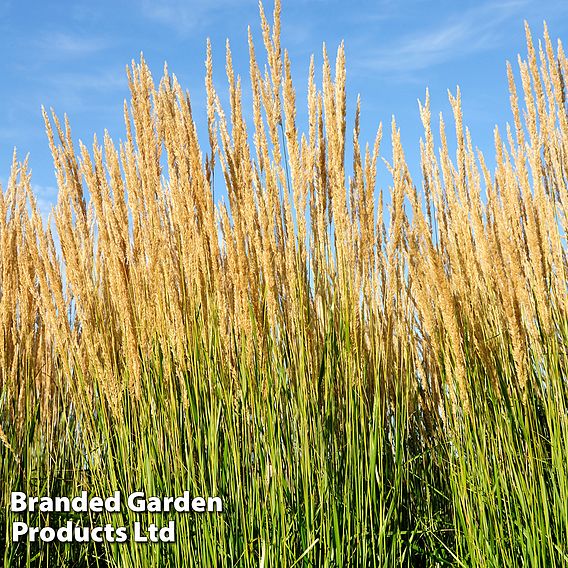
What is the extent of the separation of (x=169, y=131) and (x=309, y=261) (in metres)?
0.63

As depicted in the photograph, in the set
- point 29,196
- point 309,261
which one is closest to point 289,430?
point 309,261

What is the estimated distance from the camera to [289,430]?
6.48 feet

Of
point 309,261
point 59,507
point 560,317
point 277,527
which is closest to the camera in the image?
point 277,527

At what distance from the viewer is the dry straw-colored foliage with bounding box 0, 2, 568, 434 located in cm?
200

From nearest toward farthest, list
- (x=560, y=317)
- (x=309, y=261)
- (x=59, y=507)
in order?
1. (x=309, y=261)
2. (x=560, y=317)
3. (x=59, y=507)

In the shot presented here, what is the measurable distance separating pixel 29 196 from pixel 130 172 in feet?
2.18

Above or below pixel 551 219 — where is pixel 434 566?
below

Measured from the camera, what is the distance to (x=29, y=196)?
2732mm

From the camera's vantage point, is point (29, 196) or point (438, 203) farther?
point (29, 196)

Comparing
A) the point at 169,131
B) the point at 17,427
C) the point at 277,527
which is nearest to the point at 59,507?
the point at 17,427

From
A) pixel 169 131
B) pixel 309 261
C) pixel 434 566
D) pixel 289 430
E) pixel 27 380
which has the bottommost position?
pixel 434 566

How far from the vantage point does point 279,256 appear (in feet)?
6.96

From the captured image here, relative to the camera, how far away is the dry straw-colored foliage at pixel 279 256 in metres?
2.00

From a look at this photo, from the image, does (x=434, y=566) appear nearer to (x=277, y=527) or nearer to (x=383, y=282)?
(x=277, y=527)
